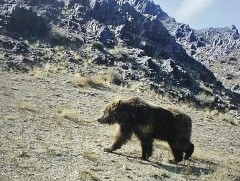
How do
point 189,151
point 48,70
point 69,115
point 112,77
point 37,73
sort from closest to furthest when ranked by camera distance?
point 189,151
point 69,115
point 37,73
point 48,70
point 112,77

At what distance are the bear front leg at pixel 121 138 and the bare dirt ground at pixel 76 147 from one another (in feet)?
0.74

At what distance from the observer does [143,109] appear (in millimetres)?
11195

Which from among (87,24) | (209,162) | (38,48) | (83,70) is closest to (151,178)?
(209,162)

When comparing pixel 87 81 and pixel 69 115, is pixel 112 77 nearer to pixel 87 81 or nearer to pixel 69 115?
pixel 87 81

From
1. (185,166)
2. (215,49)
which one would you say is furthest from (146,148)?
(215,49)

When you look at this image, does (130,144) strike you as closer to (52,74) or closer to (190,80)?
(52,74)

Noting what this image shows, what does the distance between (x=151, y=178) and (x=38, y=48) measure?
22.8 metres

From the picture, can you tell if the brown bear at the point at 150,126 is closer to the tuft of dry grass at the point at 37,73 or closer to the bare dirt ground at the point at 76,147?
the bare dirt ground at the point at 76,147

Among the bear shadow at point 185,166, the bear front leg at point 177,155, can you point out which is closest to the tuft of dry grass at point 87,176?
the bear shadow at point 185,166

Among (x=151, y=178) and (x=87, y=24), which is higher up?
(x=87, y=24)

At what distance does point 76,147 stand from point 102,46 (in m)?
24.5

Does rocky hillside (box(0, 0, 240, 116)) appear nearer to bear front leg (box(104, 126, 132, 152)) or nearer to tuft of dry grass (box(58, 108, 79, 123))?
tuft of dry grass (box(58, 108, 79, 123))

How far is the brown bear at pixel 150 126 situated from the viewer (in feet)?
36.3

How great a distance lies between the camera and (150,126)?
11.0 meters
